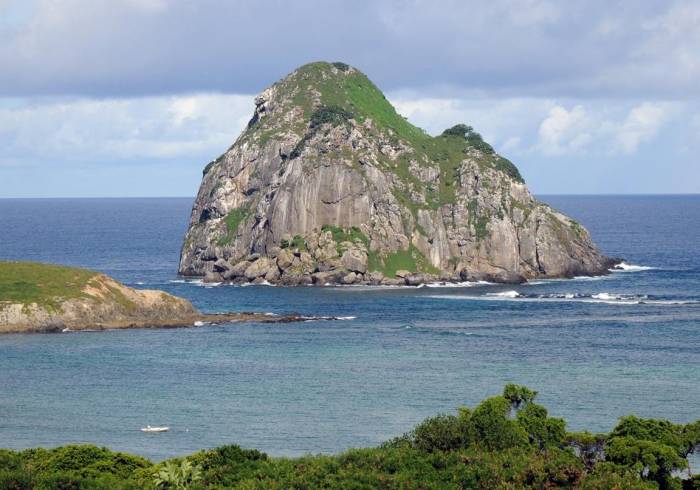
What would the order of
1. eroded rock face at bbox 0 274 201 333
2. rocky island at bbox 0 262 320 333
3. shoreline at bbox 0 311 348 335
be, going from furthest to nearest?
rocky island at bbox 0 262 320 333 → eroded rock face at bbox 0 274 201 333 → shoreline at bbox 0 311 348 335

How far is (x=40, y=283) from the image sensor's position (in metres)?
171

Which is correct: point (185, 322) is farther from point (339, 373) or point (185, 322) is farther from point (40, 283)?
point (339, 373)

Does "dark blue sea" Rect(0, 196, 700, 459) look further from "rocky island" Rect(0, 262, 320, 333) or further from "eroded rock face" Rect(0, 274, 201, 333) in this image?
"rocky island" Rect(0, 262, 320, 333)

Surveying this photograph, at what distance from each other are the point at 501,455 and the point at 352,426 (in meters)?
25.7

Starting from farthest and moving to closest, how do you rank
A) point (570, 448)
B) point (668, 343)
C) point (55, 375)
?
point (668, 343) < point (55, 375) < point (570, 448)

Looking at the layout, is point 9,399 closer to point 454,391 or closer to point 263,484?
point 454,391

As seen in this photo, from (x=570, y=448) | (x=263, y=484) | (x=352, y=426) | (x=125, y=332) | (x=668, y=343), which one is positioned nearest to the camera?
(x=263, y=484)

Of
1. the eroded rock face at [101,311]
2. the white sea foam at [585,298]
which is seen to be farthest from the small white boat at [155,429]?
the white sea foam at [585,298]

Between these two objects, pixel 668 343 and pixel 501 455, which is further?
pixel 668 343

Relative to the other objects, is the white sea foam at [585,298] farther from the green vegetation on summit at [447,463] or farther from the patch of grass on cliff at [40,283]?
the green vegetation on summit at [447,463]

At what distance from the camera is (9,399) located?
377 ft

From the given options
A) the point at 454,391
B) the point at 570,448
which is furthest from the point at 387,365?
the point at 570,448

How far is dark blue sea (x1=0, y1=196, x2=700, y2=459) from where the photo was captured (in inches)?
3999

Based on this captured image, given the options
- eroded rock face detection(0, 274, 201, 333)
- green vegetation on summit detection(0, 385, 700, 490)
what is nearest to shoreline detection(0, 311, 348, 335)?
eroded rock face detection(0, 274, 201, 333)
